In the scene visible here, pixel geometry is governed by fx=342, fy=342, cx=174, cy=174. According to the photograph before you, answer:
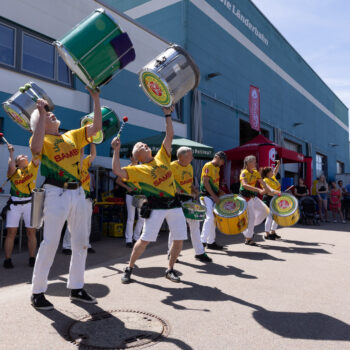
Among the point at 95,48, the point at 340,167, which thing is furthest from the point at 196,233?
the point at 340,167

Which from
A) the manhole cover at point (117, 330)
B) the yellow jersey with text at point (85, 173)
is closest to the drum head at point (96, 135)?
the yellow jersey with text at point (85, 173)

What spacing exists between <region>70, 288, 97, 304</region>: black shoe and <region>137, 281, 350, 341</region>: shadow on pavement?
754 mm

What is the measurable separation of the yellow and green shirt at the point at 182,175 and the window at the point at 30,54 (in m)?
5.30

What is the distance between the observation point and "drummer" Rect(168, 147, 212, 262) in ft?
18.2

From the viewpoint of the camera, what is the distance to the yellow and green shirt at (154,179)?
430 cm

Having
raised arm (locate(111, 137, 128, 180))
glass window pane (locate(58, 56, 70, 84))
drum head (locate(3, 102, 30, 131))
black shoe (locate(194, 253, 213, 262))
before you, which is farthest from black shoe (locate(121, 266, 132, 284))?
glass window pane (locate(58, 56, 70, 84))

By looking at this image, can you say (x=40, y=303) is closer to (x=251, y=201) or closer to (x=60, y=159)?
(x=60, y=159)

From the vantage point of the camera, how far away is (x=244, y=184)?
7.26 metres

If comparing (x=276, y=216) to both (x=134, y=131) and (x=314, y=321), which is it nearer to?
(x=314, y=321)

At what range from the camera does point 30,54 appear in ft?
29.2

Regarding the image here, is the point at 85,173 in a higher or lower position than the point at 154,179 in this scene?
higher

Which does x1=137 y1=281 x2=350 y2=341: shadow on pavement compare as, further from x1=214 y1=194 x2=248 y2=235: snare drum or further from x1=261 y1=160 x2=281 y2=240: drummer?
x1=261 y1=160 x2=281 y2=240: drummer

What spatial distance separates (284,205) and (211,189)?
6.97 ft

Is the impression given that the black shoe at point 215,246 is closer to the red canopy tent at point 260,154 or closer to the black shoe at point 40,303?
the black shoe at point 40,303
